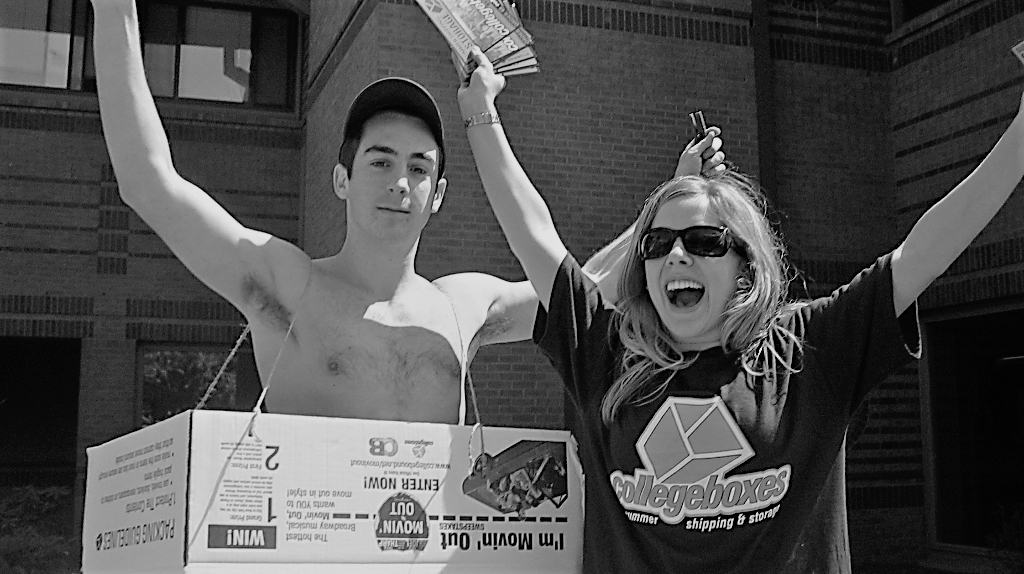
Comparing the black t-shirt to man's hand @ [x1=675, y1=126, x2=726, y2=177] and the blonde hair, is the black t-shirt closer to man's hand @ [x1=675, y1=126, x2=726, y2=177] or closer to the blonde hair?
the blonde hair

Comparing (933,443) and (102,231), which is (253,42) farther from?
(933,443)

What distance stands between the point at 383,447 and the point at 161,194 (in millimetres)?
719

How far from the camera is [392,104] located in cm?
234

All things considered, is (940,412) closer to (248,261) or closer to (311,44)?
(311,44)

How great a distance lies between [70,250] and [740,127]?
7786mm

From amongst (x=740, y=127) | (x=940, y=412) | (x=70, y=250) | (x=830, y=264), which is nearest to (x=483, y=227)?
(x=740, y=127)

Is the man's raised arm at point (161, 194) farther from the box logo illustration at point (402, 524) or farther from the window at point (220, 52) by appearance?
the window at point (220, 52)

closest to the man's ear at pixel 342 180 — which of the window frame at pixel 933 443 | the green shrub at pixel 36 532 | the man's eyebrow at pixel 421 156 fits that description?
the man's eyebrow at pixel 421 156

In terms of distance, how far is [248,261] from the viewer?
7.26 ft

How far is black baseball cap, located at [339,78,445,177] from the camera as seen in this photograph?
7.61 feet

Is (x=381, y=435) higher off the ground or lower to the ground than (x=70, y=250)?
lower

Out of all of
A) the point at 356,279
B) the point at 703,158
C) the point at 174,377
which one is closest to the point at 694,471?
the point at 356,279

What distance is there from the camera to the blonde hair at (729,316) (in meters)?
2.05

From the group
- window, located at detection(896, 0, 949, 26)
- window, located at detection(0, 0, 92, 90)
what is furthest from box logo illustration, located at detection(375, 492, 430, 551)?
window, located at detection(0, 0, 92, 90)
